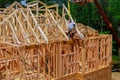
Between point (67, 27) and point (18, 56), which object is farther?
point (67, 27)

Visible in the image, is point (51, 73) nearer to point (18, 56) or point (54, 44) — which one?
point (54, 44)

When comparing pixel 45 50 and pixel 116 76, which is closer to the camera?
pixel 45 50

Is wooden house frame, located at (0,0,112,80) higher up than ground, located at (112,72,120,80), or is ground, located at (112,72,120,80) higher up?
wooden house frame, located at (0,0,112,80)

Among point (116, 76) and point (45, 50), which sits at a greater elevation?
point (45, 50)

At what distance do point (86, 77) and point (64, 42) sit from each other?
7.26 ft

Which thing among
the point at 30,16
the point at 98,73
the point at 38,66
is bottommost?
the point at 98,73

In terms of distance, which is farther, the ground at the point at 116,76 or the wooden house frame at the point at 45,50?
the ground at the point at 116,76

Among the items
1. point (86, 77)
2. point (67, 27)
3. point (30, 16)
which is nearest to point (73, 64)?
point (86, 77)

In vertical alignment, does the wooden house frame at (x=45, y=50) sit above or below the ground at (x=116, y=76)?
above

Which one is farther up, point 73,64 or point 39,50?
point 39,50

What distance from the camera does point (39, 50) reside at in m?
13.3

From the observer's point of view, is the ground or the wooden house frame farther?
the ground

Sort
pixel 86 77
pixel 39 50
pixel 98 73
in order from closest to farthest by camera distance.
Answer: pixel 39 50, pixel 86 77, pixel 98 73

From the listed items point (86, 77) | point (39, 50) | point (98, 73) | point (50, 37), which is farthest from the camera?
point (98, 73)
